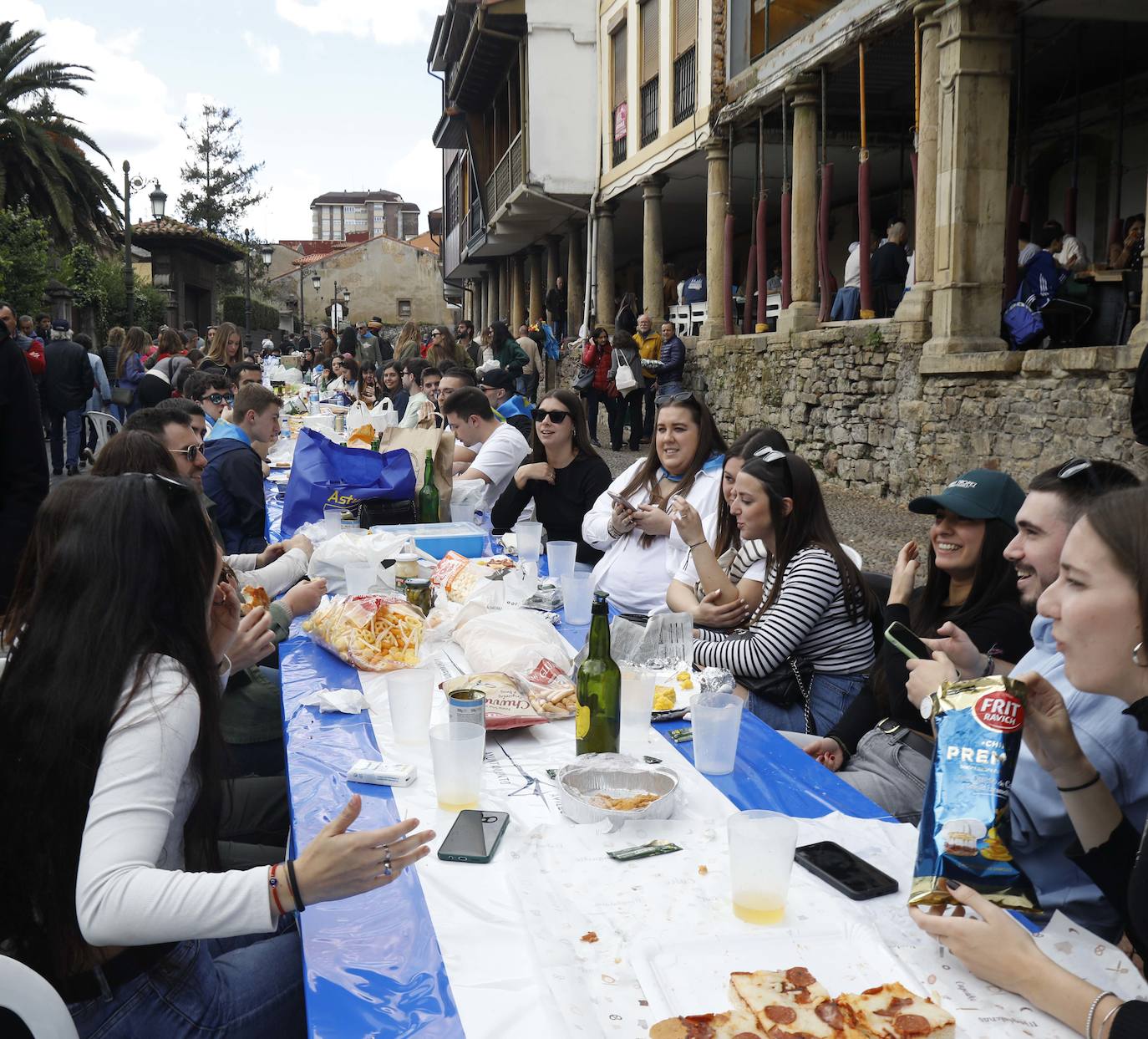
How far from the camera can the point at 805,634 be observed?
3.31 m

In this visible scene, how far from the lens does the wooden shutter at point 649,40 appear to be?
55.0 ft

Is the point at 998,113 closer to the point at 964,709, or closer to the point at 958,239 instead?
the point at 958,239

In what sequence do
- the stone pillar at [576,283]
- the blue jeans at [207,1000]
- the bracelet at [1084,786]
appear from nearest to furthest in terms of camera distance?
the blue jeans at [207,1000] → the bracelet at [1084,786] → the stone pillar at [576,283]

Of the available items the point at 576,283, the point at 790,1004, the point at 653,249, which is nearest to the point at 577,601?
the point at 790,1004

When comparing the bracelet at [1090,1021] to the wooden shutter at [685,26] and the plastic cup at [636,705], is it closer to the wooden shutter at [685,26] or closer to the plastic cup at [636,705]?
the plastic cup at [636,705]

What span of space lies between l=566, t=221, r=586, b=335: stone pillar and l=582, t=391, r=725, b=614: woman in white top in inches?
637

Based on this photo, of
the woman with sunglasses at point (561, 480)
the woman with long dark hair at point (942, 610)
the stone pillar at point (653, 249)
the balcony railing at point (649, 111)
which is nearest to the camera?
the woman with long dark hair at point (942, 610)

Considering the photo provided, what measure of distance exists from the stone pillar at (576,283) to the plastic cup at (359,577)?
56.4ft

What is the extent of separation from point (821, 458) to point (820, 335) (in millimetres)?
1348

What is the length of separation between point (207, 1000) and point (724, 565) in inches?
113

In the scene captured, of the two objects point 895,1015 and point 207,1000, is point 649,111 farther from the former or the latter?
point 895,1015

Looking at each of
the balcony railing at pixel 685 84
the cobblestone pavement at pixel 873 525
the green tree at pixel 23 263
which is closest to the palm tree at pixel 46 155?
the green tree at pixel 23 263

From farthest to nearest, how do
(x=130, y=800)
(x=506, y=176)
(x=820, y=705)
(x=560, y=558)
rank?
(x=506, y=176) < (x=560, y=558) < (x=820, y=705) < (x=130, y=800)

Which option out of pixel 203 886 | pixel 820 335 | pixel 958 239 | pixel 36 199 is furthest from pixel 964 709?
pixel 36 199
